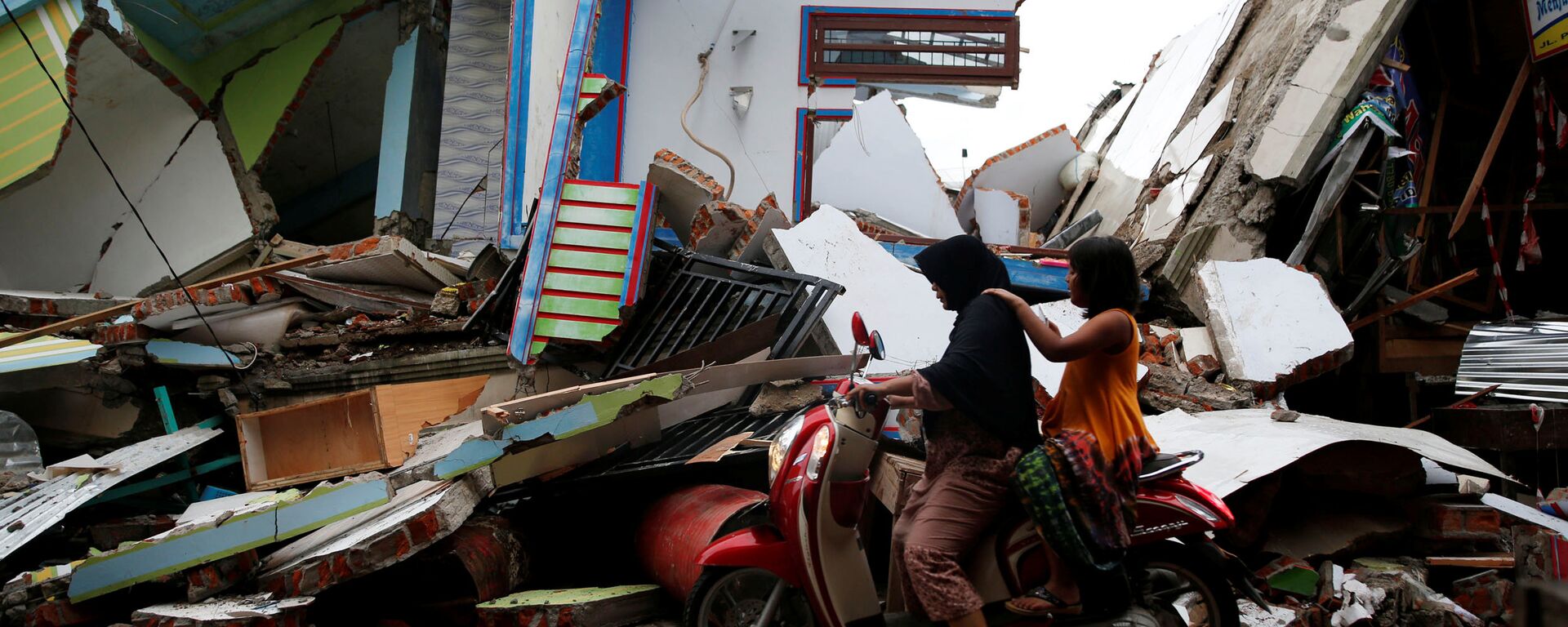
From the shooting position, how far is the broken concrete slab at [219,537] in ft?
11.3

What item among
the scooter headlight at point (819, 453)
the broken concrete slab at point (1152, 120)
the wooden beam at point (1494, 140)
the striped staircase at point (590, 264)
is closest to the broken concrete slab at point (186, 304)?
the striped staircase at point (590, 264)

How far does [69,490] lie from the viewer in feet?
14.7

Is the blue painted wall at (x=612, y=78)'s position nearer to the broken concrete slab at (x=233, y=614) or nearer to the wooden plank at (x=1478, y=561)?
the broken concrete slab at (x=233, y=614)

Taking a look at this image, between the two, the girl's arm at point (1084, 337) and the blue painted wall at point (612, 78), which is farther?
the blue painted wall at point (612, 78)

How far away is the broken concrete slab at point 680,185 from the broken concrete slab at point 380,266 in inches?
77.0

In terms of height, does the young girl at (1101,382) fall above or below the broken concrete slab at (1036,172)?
below

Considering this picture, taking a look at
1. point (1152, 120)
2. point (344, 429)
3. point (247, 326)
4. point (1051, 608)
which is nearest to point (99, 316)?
point (247, 326)

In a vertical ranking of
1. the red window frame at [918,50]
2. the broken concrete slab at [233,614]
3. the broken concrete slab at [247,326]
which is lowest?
the broken concrete slab at [233,614]

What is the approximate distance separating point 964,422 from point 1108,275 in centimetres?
60

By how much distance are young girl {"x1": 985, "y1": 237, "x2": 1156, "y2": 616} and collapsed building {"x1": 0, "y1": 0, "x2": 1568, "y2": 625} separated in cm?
85

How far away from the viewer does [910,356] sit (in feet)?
18.6

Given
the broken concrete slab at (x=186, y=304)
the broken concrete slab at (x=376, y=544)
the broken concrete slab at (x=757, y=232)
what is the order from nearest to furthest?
the broken concrete slab at (x=376, y=544)
the broken concrete slab at (x=186, y=304)
the broken concrete slab at (x=757, y=232)

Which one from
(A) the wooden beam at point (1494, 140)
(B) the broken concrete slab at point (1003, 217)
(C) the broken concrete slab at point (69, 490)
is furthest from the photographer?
(B) the broken concrete slab at point (1003, 217)

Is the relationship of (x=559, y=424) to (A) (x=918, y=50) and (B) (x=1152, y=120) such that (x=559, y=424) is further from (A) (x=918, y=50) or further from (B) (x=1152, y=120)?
(B) (x=1152, y=120)
